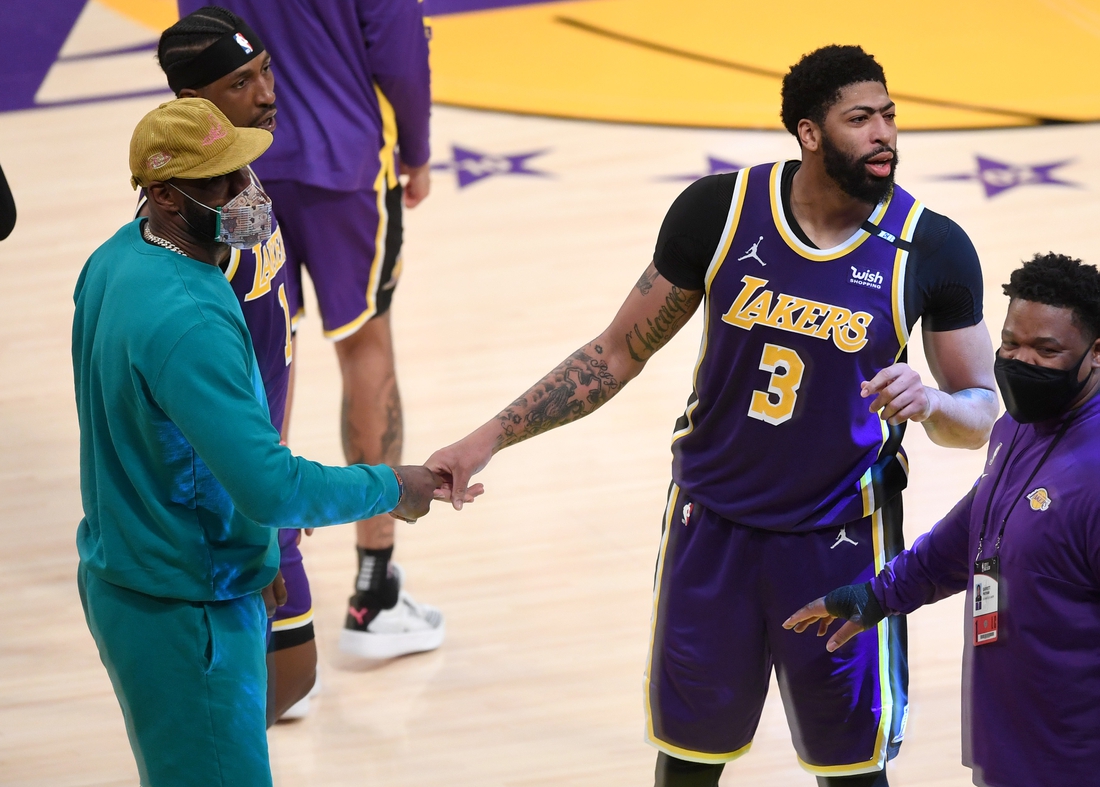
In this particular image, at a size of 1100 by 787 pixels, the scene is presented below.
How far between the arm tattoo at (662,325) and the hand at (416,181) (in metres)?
1.51

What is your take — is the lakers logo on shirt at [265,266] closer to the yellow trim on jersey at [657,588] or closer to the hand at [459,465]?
the hand at [459,465]

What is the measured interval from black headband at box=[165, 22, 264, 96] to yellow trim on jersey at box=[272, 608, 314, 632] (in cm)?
134

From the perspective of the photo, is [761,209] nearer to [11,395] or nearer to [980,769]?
[980,769]

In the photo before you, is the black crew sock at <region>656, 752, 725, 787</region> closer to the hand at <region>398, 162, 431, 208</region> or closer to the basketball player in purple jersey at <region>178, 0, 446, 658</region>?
the basketball player in purple jersey at <region>178, 0, 446, 658</region>

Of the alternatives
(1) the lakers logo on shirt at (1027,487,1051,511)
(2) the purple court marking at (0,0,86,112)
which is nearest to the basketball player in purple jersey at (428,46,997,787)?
(1) the lakers logo on shirt at (1027,487,1051,511)

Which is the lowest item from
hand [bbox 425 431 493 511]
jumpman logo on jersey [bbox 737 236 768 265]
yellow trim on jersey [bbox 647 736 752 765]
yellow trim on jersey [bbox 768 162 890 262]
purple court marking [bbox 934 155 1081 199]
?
purple court marking [bbox 934 155 1081 199]

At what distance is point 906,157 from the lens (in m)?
7.38

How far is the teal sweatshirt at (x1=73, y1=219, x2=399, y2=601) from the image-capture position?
7.41ft

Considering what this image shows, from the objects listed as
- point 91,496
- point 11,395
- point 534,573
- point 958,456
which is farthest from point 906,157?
→ point 91,496

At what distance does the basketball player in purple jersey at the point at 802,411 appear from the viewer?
265 cm

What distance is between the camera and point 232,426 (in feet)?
Answer: 7.42

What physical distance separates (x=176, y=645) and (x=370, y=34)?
2067 mm

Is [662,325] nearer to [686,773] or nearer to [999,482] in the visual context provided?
[999,482]

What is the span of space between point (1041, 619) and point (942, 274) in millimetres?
683
